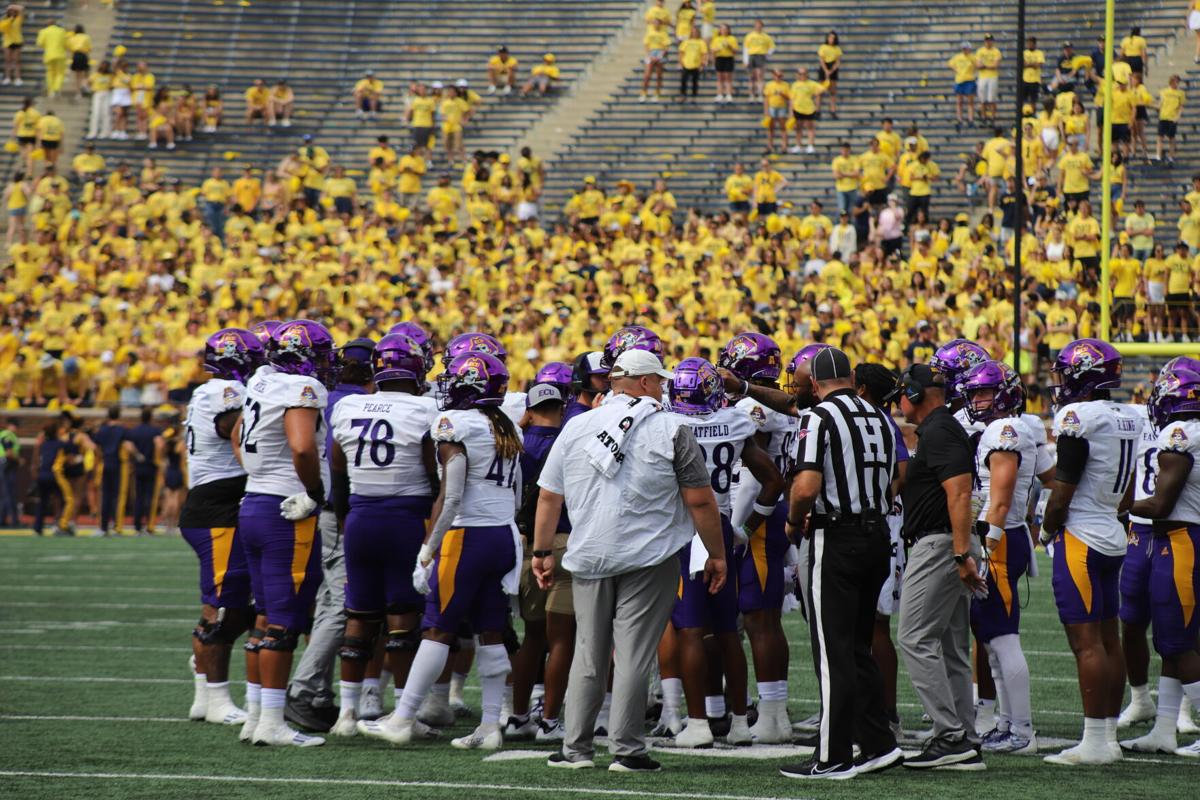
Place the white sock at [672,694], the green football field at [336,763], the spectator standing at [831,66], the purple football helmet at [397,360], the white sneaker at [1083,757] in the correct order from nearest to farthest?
the green football field at [336,763] → the white sneaker at [1083,757] → the purple football helmet at [397,360] → the white sock at [672,694] → the spectator standing at [831,66]

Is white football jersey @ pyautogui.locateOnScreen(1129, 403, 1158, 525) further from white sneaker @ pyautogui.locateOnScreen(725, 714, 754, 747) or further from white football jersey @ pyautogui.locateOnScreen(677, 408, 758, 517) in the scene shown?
white sneaker @ pyautogui.locateOnScreen(725, 714, 754, 747)

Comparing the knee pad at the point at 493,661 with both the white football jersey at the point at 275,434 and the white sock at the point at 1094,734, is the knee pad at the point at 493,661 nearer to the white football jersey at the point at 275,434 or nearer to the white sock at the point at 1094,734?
the white football jersey at the point at 275,434

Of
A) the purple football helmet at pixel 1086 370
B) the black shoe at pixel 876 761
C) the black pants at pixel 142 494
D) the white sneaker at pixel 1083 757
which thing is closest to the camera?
the black shoe at pixel 876 761

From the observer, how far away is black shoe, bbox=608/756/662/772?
7.08 meters

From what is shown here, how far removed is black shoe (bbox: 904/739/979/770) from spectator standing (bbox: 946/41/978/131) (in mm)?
21042

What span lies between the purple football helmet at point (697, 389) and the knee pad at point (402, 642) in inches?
63.2

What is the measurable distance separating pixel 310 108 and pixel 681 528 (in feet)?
90.1

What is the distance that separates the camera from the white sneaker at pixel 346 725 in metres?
8.12

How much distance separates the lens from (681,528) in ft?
23.7

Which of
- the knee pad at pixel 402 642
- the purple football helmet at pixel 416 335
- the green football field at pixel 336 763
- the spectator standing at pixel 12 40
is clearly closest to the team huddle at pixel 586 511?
the knee pad at pixel 402 642


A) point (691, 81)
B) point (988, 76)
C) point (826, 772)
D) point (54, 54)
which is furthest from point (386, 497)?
point (54, 54)

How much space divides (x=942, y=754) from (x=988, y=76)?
20883 mm

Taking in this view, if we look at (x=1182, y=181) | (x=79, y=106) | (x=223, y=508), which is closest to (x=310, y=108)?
(x=79, y=106)

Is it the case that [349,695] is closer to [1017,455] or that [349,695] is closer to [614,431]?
[614,431]
